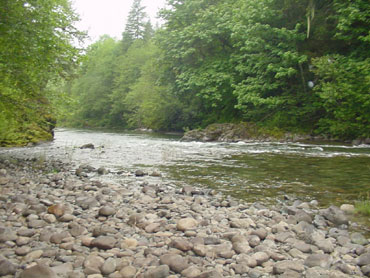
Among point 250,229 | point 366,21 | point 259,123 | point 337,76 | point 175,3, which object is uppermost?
point 175,3

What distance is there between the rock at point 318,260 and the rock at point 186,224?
154 cm

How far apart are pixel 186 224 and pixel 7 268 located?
2.18m

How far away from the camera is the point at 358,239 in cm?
395

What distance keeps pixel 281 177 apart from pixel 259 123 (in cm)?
1367

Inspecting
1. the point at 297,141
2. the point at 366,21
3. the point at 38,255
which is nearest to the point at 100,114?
the point at 297,141

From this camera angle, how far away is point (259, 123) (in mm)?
21469

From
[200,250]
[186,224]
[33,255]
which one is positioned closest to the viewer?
[33,255]

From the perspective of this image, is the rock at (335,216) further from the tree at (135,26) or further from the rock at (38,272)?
the tree at (135,26)

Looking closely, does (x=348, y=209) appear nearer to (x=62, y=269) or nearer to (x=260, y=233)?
(x=260, y=233)

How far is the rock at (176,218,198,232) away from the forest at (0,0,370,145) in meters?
5.10

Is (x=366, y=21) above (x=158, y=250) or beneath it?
above

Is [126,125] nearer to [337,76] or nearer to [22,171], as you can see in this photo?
[337,76]

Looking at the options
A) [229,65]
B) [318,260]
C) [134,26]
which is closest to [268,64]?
[229,65]

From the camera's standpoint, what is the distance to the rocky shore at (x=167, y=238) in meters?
3.12
